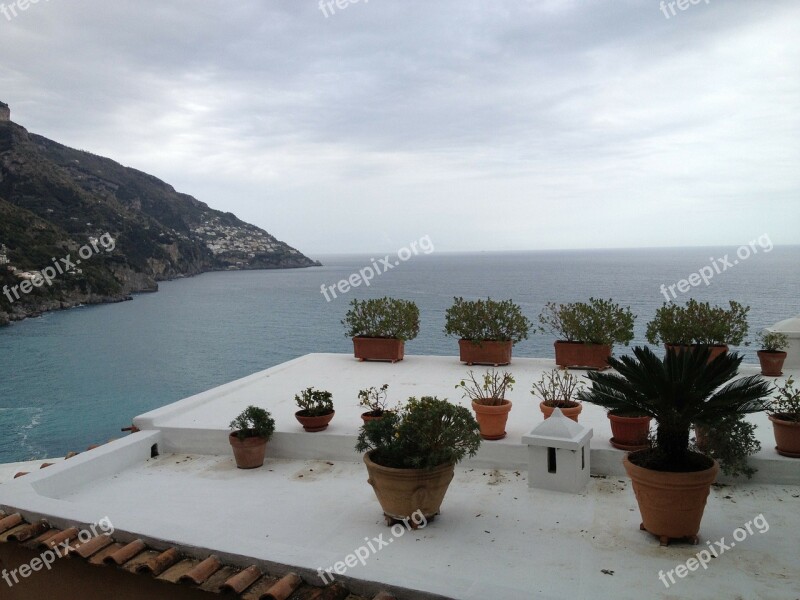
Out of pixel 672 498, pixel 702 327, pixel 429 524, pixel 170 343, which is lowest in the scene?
pixel 170 343

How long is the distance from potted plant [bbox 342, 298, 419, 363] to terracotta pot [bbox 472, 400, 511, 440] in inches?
192

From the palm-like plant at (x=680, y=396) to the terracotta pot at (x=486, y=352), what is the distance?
18.8 feet

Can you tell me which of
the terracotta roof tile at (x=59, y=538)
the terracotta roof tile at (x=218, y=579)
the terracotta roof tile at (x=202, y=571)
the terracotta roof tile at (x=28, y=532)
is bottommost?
the terracotta roof tile at (x=28, y=532)

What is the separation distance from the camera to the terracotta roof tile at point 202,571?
3.50 meters

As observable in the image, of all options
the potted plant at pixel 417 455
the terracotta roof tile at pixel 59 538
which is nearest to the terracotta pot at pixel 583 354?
the potted plant at pixel 417 455

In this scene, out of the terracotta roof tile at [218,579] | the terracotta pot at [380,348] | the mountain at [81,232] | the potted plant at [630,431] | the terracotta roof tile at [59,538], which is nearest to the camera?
the terracotta roof tile at [218,579]

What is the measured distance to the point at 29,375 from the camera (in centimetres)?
4284

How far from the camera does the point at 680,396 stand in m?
4.06

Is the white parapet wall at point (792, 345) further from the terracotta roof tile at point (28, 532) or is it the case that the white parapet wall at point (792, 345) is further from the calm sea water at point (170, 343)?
the calm sea water at point (170, 343)

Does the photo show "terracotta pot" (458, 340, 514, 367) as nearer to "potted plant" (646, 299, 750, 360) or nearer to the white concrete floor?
"potted plant" (646, 299, 750, 360)

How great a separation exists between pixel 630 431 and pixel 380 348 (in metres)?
5.97

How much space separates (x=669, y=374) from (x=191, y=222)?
487ft

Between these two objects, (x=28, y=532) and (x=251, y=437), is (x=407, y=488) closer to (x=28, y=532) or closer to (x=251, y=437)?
(x=251, y=437)

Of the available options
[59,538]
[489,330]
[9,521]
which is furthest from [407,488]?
[489,330]
